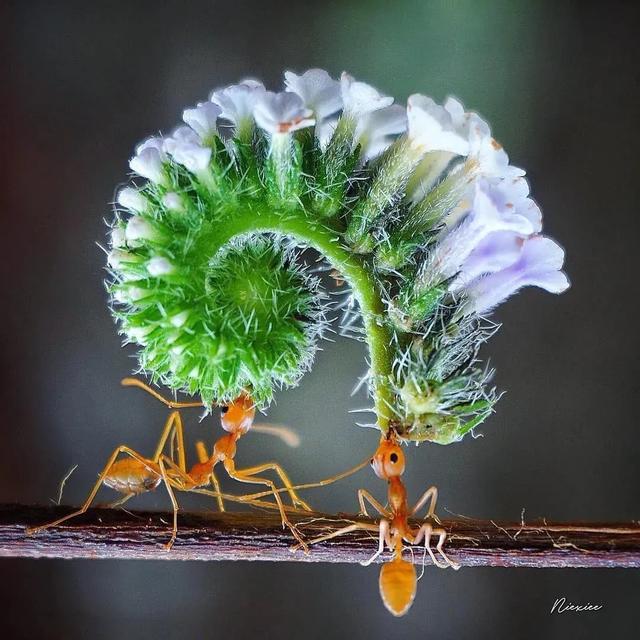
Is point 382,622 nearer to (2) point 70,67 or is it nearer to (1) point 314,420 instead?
(1) point 314,420

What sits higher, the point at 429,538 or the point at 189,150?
the point at 189,150

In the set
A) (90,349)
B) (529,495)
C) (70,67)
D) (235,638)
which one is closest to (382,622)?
(235,638)

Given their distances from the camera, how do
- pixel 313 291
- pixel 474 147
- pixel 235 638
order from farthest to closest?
pixel 235 638 → pixel 313 291 → pixel 474 147

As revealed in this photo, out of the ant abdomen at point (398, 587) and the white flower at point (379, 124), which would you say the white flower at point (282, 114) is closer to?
the white flower at point (379, 124)

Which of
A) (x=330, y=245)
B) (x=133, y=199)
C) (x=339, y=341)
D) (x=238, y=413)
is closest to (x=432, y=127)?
(x=330, y=245)

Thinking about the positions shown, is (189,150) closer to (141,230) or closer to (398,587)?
(141,230)

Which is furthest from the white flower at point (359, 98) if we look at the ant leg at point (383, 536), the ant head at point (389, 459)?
the ant leg at point (383, 536)

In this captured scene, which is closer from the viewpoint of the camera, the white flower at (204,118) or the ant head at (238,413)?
the white flower at (204,118)
